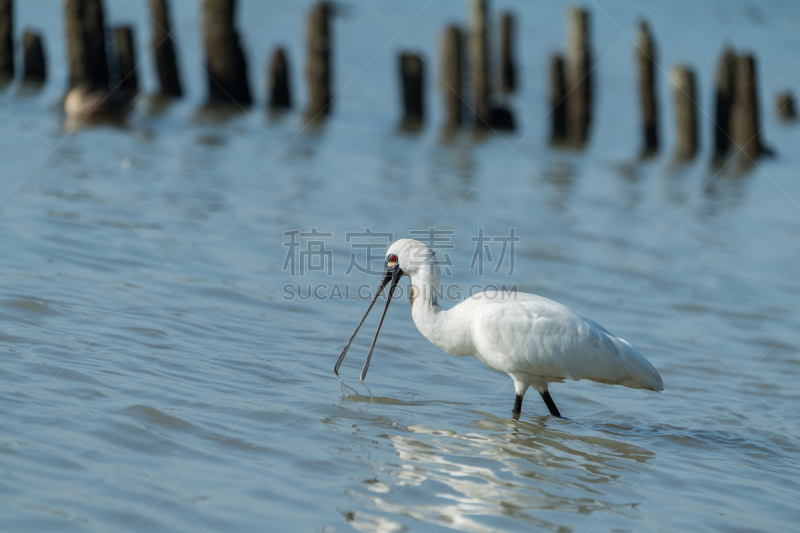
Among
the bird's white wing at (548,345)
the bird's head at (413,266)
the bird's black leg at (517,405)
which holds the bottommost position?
the bird's black leg at (517,405)

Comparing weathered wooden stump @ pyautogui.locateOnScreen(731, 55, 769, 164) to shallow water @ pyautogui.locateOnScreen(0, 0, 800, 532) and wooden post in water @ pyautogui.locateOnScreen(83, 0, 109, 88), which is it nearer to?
shallow water @ pyautogui.locateOnScreen(0, 0, 800, 532)

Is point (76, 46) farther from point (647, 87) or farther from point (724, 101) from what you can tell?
point (724, 101)

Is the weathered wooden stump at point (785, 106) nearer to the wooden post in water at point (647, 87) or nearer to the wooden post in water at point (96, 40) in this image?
the wooden post in water at point (647, 87)

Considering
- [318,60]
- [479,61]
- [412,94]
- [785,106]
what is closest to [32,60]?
[318,60]

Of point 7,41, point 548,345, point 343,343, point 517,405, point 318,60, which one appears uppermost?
point 7,41

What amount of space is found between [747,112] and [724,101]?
2.52 ft

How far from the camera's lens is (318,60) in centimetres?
1870

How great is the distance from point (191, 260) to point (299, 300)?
1.14 meters

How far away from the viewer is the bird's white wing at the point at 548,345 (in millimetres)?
5965

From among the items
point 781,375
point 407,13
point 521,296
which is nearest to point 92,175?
point 521,296

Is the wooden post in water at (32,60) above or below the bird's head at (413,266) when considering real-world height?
above

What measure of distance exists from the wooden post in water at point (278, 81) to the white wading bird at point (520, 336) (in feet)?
45.4

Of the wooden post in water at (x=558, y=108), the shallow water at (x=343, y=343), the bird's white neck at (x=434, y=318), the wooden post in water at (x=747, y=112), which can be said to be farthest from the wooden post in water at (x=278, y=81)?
the bird's white neck at (x=434, y=318)

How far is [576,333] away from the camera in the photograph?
19.9ft
